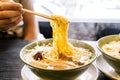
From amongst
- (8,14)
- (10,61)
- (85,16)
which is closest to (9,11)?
(8,14)

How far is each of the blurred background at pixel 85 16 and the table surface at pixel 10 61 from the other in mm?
738

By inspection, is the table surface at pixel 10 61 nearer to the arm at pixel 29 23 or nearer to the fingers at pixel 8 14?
the fingers at pixel 8 14

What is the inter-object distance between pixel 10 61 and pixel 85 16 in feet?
4.15

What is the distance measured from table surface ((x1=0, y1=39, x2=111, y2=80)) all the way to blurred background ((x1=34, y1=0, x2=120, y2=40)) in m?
0.74

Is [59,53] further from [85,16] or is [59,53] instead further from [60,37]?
[85,16]

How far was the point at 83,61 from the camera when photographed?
3.01ft

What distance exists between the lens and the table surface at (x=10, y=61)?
103cm

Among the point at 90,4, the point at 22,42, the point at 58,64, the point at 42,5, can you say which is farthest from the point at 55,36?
the point at 90,4

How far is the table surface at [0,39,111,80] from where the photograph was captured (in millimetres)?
1032

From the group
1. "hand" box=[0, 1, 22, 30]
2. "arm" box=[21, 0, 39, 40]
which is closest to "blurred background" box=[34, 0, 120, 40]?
"arm" box=[21, 0, 39, 40]

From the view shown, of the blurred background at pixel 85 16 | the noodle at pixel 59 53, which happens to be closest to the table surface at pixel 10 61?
the noodle at pixel 59 53

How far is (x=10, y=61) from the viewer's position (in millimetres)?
1165

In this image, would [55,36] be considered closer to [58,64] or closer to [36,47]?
[36,47]

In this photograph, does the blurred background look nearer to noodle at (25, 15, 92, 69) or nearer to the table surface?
the table surface
